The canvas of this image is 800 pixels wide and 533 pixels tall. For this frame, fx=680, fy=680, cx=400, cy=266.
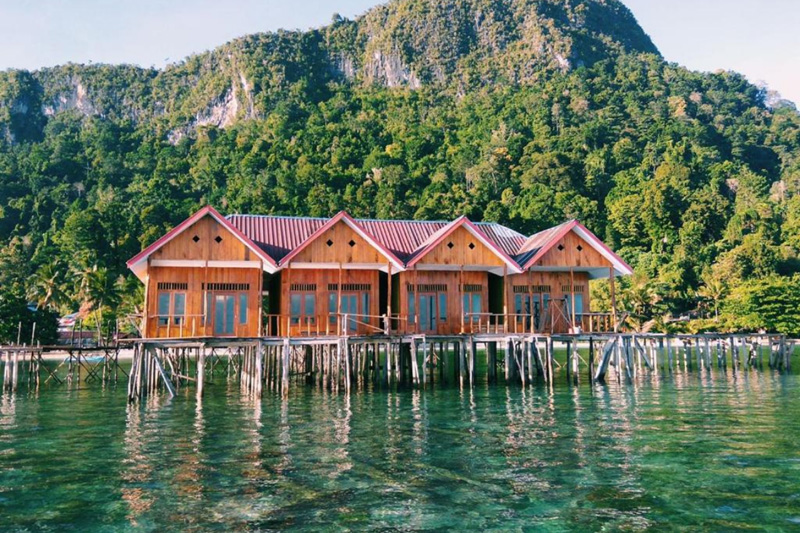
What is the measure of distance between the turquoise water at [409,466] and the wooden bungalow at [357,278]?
5.17m

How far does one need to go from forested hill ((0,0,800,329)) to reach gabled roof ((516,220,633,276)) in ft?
133

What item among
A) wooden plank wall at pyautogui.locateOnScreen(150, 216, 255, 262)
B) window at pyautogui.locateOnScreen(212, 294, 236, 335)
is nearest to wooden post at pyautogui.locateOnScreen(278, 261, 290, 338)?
window at pyautogui.locateOnScreen(212, 294, 236, 335)

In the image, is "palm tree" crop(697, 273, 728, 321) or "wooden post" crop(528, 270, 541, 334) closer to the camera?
"wooden post" crop(528, 270, 541, 334)

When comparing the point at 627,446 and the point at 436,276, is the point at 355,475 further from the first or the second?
the point at 436,276

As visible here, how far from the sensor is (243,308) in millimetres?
28828

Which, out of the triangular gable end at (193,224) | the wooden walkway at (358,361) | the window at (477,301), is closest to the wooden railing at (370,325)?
the window at (477,301)

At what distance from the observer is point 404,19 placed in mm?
164125

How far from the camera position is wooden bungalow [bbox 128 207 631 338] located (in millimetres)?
27812

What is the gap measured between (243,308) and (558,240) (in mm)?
14322

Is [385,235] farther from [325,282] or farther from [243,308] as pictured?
[243,308]

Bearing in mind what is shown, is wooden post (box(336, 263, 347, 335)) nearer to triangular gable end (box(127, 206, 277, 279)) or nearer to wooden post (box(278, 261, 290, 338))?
wooden post (box(278, 261, 290, 338))

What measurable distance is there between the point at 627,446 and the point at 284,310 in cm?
Result: 1686

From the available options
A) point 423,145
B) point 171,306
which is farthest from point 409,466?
point 423,145

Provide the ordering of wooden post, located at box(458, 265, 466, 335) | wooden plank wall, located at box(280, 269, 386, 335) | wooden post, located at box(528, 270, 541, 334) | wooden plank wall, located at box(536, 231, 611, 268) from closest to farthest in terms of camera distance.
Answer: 1. wooden plank wall, located at box(280, 269, 386, 335)
2. wooden post, located at box(458, 265, 466, 335)
3. wooden post, located at box(528, 270, 541, 334)
4. wooden plank wall, located at box(536, 231, 611, 268)
